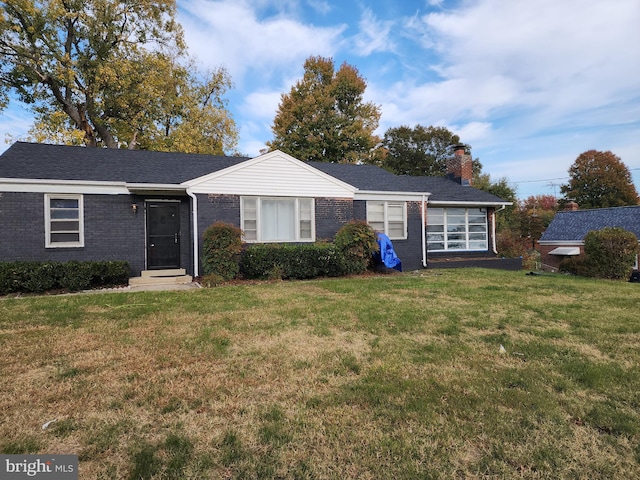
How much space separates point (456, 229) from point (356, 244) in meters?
7.59

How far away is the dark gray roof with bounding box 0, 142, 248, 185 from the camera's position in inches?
423

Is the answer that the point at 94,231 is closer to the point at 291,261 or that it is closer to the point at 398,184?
the point at 291,261

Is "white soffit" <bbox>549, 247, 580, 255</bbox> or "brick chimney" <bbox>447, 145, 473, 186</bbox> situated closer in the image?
"brick chimney" <bbox>447, 145, 473, 186</bbox>

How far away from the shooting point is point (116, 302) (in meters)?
7.38

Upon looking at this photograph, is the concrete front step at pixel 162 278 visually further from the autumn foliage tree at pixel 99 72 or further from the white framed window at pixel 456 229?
the autumn foliage tree at pixel 99 72

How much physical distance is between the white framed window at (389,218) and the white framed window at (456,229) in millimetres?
2653

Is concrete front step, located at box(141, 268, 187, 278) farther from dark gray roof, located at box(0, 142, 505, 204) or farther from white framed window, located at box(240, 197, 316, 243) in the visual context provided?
dark gray roof, located at box(0, 142, 505, 204)

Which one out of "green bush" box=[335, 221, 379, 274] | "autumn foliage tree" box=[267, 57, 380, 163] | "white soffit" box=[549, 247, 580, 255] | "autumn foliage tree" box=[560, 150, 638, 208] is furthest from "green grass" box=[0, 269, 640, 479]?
"autumn foliage tree" box=[560, 150, 638, 208]

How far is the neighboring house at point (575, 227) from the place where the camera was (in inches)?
995

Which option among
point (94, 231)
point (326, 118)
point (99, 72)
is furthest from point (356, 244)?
point (326, 118)

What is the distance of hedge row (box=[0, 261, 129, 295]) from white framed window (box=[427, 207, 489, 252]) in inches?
515

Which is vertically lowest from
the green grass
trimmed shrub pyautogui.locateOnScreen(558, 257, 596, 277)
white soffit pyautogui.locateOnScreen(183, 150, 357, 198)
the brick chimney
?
the green grass

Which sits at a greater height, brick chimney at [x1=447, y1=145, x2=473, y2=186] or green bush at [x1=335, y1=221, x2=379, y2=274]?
brick chimney at [x1=447, y1=145, x2=473, y2=186]

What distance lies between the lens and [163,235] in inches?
465
